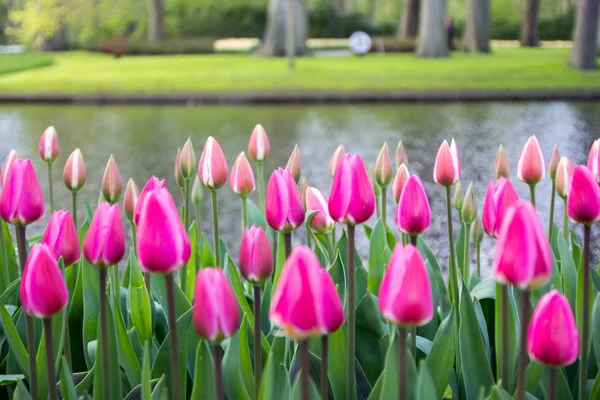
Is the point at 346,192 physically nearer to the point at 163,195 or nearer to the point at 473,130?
the point at 163,195

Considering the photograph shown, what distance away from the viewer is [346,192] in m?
1.71

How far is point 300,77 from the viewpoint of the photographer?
61.3 ft

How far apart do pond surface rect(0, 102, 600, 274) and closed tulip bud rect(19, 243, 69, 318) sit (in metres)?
4.25

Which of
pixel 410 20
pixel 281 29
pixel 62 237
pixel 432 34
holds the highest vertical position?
pixel 62 237

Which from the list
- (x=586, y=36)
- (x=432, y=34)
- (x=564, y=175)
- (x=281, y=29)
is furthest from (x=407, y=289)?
(x=281, y=29)

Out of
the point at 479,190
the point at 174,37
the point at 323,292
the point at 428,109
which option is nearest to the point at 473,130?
the point at 428,109

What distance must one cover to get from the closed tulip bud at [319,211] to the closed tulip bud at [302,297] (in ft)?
3.03

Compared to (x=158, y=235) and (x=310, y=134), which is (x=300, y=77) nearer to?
(x=310, y=134)

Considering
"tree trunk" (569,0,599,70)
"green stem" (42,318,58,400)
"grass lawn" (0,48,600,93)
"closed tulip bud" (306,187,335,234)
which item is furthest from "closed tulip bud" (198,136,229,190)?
"tree trunk" (569,0,599,70)

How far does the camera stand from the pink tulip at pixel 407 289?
4.43ft

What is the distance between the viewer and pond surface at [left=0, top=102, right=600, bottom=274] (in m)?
8.06

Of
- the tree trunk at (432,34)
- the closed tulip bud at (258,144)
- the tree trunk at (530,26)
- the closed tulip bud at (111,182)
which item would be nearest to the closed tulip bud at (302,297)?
the closed tulip bud at (111,182)

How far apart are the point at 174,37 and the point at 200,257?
3581 cm

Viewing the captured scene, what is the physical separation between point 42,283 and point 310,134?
10.1 meters
